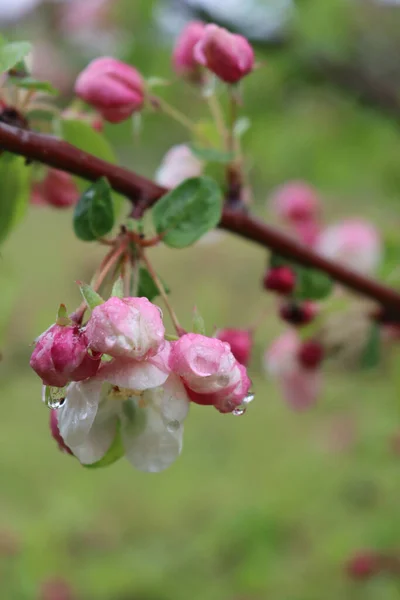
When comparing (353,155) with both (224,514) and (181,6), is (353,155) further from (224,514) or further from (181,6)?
(224,514)

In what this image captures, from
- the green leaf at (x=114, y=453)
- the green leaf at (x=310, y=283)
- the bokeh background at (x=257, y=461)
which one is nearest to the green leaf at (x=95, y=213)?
the green leaf at (x=114, y=453)

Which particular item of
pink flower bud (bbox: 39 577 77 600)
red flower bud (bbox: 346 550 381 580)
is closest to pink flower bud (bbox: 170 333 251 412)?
red flower bud (bbox: 346 550 381 580)

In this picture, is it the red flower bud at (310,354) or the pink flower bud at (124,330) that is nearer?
the pink flower bud at (124,330)

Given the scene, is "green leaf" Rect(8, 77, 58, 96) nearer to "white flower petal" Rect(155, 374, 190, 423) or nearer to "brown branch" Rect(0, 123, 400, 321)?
"brown branch" Rect(0, 123, 400, 321)

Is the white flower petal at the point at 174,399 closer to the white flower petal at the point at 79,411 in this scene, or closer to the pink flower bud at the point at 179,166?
the white flower petal at the point at 79,411

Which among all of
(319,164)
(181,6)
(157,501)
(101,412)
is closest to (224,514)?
(157,501)

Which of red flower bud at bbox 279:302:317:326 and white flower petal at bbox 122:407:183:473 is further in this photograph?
red flower bud at bbox 279:302:317:326
